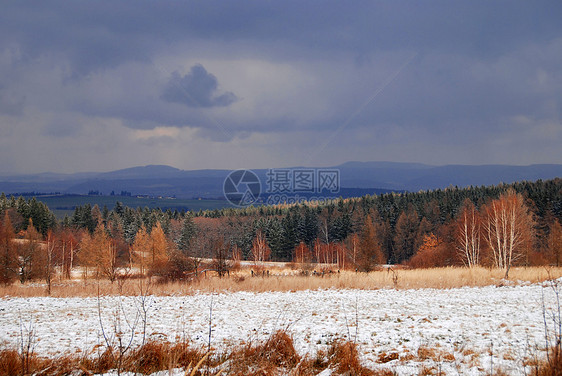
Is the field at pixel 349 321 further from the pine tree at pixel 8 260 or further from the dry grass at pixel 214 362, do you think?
the pine tree at pixel 8 260

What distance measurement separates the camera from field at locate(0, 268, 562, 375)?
6.96 metres

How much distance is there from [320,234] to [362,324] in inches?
3747

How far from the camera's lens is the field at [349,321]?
696 cm

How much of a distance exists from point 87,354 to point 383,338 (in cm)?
723

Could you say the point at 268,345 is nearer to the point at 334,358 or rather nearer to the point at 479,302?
the point at 334,358

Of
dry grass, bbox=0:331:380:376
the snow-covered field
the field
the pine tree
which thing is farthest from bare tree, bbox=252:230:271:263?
dry grass, bbox=0:331:380:376

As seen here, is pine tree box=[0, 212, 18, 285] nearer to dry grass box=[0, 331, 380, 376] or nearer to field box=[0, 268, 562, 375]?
field box=[0, 268, 562, 375]

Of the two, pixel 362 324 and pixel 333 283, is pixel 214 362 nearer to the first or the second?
pixel 362 324

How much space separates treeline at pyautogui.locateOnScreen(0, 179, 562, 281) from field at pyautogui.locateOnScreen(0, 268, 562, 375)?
12.3 metres

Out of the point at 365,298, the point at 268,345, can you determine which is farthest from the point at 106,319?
the point at 365,298

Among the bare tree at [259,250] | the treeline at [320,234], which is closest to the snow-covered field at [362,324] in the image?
the treeline at [320,234]

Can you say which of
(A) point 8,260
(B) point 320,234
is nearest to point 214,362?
(A) point 8,260

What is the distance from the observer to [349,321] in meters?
11.0

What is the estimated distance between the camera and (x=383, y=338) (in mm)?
8578
